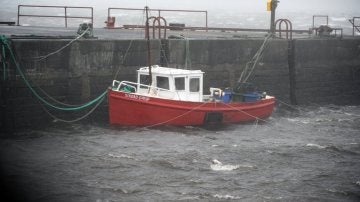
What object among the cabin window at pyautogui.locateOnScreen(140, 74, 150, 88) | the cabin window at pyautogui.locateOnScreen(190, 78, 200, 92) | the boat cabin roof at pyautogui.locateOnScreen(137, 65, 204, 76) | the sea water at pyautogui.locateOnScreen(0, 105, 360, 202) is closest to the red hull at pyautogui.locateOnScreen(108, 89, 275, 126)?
the sea water at pyautogui.locateOnScreen(0, 105, 360, 202)

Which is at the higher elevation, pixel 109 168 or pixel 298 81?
pixel 298 81

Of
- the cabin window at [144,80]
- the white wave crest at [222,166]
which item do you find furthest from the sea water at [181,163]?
the cabin window at [144,80]

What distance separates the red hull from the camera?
14.8 meters

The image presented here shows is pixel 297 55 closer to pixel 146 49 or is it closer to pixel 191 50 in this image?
pixel 191 50

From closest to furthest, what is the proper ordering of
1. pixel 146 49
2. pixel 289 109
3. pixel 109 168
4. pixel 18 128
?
pixel 109 168 → pixel 18 128 → pixel 146 49 → pixel 289 109

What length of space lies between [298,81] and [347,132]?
4828 mm

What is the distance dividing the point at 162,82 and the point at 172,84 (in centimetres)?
39

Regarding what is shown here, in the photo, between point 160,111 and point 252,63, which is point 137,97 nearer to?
point 160,111

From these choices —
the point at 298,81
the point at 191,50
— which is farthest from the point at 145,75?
the point at 298,81

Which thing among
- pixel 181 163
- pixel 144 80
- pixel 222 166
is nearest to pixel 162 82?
pixel 144 80

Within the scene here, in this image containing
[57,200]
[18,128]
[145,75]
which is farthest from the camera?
[145,75]

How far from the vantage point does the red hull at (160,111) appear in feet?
48.4

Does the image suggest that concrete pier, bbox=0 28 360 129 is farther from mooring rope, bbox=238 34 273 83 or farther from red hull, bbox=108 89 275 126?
red hull, bbox=108 89 275 126

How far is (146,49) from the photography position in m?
16.8
